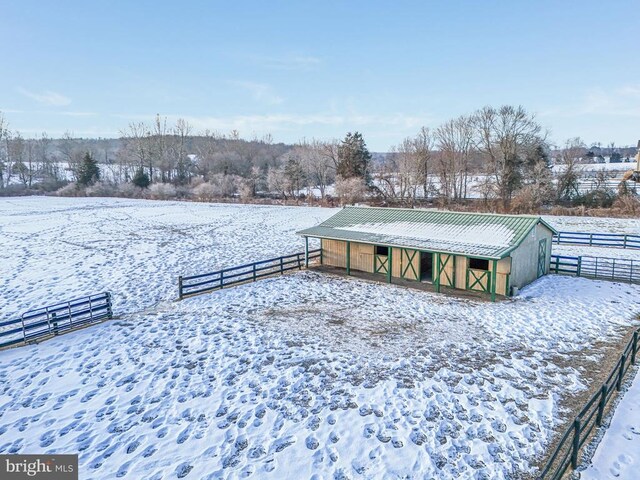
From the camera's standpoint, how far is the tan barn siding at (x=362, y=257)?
65.5 feet

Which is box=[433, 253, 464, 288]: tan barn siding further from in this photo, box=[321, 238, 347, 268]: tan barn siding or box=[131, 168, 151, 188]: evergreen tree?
box=[131, 168, 151, 188]: evergreen tree

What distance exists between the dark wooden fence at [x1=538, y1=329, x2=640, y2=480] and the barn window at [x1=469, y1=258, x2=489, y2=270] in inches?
263

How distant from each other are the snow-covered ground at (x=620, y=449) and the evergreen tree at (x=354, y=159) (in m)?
49.0

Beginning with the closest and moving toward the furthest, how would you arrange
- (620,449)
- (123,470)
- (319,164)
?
1. (123,470)
2. (620,449)
3. (319,164)

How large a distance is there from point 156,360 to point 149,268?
11717 mm

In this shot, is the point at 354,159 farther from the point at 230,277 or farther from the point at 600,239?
the point at 230,277

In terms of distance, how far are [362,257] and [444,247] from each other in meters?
4.39

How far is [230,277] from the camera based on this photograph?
728 inches

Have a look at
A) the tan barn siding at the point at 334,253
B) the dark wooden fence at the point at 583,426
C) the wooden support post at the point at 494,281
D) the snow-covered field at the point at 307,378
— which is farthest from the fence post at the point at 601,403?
the tan barn siding at the point at 334,253

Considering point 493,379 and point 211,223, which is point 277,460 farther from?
point 211,223

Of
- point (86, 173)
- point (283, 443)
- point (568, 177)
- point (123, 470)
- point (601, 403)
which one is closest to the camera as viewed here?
point (123, 470)

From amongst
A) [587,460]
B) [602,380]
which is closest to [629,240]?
[602,380]

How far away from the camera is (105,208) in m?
51.0

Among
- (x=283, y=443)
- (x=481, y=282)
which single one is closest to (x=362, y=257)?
(x=481, y=282)
